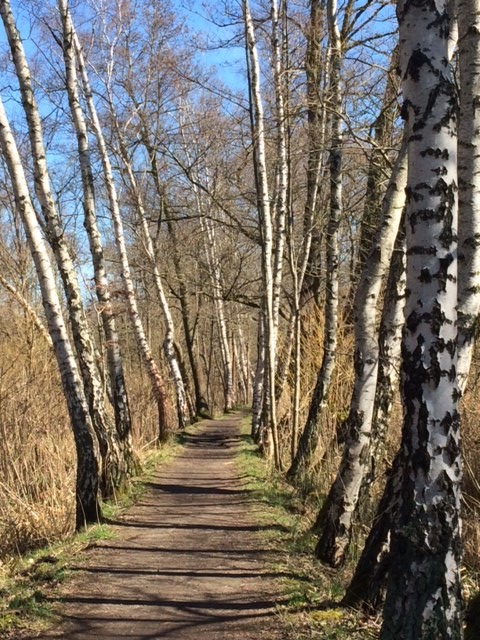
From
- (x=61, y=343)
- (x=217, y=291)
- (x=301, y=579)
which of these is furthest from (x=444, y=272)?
(x=217, y=291)

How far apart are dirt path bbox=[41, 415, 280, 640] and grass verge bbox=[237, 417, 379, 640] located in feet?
0.51

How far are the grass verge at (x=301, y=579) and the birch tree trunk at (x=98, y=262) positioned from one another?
245cm

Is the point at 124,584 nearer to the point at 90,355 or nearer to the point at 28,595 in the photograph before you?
the point at 28,595

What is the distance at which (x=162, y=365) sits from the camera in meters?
29.5

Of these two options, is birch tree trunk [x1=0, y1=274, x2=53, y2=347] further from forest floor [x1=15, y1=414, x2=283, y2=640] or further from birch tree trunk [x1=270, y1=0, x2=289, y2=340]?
birch tree trunk [x1=270, y1=0, x2=289, y2=340]

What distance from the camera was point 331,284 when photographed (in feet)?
31.1

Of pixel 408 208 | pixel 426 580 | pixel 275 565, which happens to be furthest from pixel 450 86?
pixel 275 565

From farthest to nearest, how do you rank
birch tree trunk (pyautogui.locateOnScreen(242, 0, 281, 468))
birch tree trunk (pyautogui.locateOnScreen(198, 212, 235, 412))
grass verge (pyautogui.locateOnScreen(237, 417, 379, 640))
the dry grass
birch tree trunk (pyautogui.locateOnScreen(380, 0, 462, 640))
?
birch tree trunk (pyautogui.locateOnScreen(198, 212, 235, 412)) < birch tree trunk (pyautogui.locateOnScreen(242, 0, 281, 468)) < the dry grass < grass verge (pyautogui.locateOnScreen(237, 417, 379, 640)) < birch tree trunk (pyautogui.locateOnScreen(380, 0, 462, 640))

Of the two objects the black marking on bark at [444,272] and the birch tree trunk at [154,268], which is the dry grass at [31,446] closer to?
the birch tree trunk at [154,268]

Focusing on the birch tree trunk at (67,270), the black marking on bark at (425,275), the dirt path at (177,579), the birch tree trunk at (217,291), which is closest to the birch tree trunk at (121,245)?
the birch tree trunk at (217,291)

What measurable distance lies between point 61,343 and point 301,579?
146 inches

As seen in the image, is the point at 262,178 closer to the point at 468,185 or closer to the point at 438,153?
the point at 468,185

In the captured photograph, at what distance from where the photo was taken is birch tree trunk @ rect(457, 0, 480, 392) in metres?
4.65

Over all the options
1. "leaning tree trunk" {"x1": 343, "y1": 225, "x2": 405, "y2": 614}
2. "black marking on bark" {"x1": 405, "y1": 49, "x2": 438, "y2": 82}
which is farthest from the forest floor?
"black marking on bark" {"x1": 405, "y1": 49, "x2": 438, "y2": 82}
